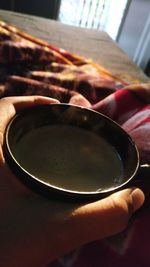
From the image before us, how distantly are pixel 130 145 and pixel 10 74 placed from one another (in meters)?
0.47

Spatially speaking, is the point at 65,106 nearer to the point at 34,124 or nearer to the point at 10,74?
the point at 34,124

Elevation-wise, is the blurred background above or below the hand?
below

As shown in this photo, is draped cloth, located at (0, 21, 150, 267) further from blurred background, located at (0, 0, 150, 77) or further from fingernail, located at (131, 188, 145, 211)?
blurred background, located at (0, 0, 150, 77)

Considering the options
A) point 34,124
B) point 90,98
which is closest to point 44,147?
point 34,124

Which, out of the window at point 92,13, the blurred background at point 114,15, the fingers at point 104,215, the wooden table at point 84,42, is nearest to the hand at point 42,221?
the fingers at point 104,215

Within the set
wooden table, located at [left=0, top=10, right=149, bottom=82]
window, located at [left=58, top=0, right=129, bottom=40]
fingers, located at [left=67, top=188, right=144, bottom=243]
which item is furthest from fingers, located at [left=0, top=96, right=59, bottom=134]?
window, located at [left=58, top=0, right=129, bottom=40]

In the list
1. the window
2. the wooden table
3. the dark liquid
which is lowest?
the window

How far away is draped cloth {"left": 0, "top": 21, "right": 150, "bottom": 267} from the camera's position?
372 millimetres

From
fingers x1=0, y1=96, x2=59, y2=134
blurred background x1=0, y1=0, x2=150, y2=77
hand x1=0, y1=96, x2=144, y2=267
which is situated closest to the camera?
hand x1=0, y1=96, x2=144, y2=267

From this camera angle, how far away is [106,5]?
336 centimetres

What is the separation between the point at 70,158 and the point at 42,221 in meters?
0.08

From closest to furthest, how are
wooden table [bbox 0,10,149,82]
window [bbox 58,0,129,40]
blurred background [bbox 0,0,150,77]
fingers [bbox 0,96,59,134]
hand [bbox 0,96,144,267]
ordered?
hand [bbox 0,96,144,267]
fingers [bbox 0,96,59,134]
wooden table [bbox 0,10,149,82]
blurred background [bbox 0,0,150,77]
window [bbox 58,0,129,40]

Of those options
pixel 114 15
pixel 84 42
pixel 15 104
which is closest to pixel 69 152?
pixel 15 104

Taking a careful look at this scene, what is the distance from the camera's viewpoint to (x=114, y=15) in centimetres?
320
